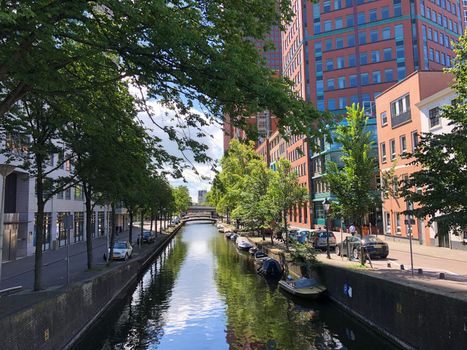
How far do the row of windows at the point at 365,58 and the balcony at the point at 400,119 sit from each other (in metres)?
28.0

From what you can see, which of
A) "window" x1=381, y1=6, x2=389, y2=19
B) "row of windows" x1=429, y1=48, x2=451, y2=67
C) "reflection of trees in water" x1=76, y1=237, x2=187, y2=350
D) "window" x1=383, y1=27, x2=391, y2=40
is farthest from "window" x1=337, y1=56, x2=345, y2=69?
"reflection of trees in water" x1=76, y1=237, x2=187, y2=350

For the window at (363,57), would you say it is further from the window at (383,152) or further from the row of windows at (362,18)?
the window at (383,152)

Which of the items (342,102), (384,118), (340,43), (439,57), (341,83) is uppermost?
(340,43)

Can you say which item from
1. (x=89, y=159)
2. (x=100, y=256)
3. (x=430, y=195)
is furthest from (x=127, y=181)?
(x=100, y=256)

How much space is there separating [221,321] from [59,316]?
8.05m

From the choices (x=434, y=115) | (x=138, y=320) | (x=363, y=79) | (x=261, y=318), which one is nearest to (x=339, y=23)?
(x=363, y=79)

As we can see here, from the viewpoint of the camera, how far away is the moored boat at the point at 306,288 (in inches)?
898

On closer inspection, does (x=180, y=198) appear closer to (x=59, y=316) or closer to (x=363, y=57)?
(x=363, y=57)

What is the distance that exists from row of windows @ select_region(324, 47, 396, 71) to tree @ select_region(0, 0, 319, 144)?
Result: 61522mm

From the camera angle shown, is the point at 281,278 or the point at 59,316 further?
the point at 281,278

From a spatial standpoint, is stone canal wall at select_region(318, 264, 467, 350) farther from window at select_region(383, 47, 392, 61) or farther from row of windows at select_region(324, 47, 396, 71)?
window at select_region(383, 47, 392, 61)

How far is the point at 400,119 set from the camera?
4022 centimetres

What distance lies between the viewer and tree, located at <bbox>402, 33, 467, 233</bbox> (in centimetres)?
1123

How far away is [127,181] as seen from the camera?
18.4m
